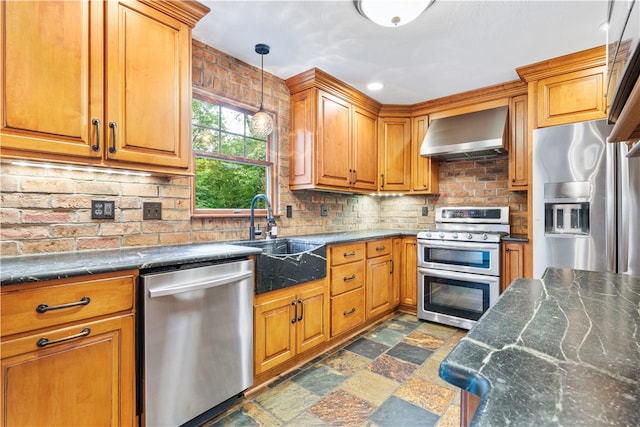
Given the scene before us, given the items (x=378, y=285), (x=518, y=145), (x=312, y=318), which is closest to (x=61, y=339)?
(x=312, y=318)

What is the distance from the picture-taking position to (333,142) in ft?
10.0

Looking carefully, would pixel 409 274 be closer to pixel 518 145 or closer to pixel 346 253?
pixel 346 253

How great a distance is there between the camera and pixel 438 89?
325 centimetres

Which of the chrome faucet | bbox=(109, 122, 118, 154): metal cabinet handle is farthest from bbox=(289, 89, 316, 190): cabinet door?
bbox=(109, 122, 118, 154): metal cabinet handle

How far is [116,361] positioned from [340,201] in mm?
2687

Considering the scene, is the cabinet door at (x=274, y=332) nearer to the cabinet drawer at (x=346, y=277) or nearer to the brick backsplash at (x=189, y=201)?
the cabinet drawer at (x=346, y=277)

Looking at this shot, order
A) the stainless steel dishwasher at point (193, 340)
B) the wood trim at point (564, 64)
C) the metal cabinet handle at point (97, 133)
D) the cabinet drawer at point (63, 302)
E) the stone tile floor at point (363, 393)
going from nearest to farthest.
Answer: the cabinet drawer at point (63, 302) → the stainless steel dishwasher at point (193, 340) → the metal cabinet handle at point (97, 133) → the stone tile floor at point (363, 393) → the wood trim at point (564, 64)

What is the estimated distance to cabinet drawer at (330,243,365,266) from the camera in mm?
2584

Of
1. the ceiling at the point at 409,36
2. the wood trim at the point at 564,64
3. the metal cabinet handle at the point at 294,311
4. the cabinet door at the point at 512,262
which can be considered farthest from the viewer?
the cabinet door at the point at 512,262

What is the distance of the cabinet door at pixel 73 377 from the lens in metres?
1.11

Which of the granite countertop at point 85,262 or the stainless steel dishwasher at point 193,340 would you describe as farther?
the stainless steel dishwasher at point 193,340

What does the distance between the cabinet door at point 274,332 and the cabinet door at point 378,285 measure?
3.45 ft

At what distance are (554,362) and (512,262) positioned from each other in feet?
8.67

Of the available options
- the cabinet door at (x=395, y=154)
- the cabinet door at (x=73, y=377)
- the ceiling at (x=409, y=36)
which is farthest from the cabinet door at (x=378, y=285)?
the cabinet door at (x=73, y=377)
